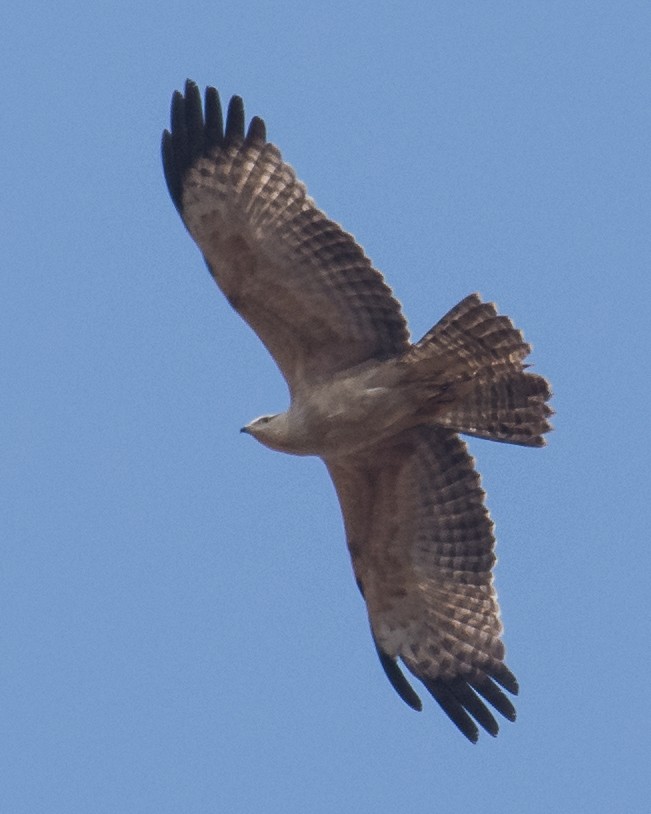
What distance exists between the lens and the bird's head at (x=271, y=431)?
1479 centimetres

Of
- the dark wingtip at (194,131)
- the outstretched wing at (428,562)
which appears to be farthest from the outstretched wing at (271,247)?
the outstretched wing at (428,562)

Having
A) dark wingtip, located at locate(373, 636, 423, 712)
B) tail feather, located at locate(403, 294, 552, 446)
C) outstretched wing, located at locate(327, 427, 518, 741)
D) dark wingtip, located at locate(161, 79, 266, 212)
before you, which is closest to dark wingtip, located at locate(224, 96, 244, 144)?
dark wingtip, located at locate(161, 79, 266, 212)

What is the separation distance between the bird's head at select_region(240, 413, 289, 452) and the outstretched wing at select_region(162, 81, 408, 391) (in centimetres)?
36

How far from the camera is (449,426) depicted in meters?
15.1

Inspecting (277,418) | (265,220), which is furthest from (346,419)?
(265,220)

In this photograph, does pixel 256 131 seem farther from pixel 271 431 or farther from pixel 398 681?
pixel 398 681

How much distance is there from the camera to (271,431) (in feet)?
48.5

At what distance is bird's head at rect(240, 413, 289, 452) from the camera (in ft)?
48.5

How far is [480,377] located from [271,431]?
141 centimetres

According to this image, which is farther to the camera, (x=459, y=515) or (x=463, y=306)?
(x=459, y=515)

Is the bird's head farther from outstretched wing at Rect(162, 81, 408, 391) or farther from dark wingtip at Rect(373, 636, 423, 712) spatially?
dark wingtip at Rect(373, 636, 423, 712)

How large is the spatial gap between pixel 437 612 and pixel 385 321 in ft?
7.04

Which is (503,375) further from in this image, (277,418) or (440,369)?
(277,418)

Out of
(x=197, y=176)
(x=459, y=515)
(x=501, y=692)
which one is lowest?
(x=501, y=692)
